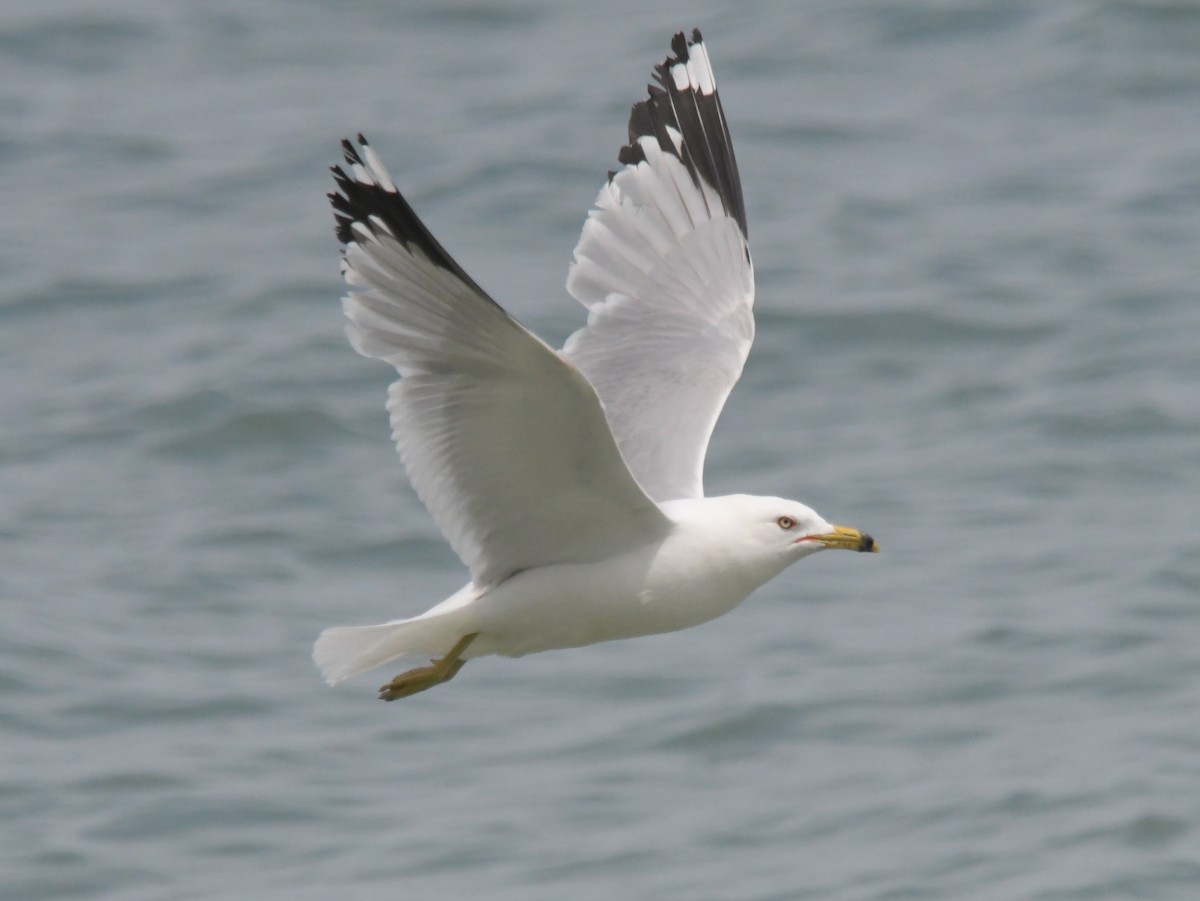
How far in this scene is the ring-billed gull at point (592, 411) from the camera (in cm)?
594

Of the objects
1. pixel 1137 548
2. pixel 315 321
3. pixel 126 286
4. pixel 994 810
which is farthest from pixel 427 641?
pixel 126 286

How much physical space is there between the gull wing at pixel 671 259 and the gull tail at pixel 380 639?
118 centimetres

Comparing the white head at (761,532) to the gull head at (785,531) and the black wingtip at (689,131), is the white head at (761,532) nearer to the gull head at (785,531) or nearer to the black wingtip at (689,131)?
the gull head at (785,531)

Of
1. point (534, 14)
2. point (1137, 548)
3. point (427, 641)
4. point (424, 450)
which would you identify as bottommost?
point (1137, 548)

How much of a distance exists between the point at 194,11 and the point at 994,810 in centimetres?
1239

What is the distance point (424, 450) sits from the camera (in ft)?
20.8

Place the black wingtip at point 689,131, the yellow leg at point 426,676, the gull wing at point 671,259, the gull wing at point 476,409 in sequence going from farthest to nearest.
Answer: the black wingtip at point 689,131 → the gull wing at point 671,259 → the yellow leg at point 426,676 → the gull wing at point 476,409

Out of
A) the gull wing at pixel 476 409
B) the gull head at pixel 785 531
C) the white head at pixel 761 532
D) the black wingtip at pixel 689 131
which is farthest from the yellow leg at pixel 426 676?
the black wingtip at pixel 689 131

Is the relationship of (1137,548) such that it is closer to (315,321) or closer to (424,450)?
(315,321)

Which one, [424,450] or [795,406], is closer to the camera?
[424,450]

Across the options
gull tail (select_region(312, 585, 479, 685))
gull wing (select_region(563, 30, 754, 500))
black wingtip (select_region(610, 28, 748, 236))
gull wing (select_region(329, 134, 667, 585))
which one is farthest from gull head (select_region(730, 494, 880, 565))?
black wingtip (select_region(610, 28, 748, 236))

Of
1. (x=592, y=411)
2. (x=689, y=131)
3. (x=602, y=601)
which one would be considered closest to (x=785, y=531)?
(x=602, y=601)

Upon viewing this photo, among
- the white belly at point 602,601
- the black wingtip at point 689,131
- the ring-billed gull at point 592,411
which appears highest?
the black wingtip at point 689,131

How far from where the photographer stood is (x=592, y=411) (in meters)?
5.98
